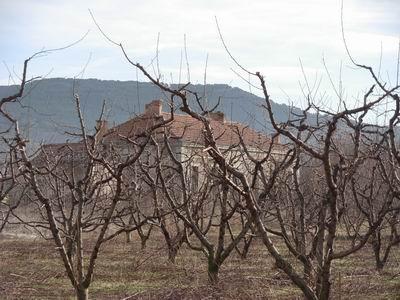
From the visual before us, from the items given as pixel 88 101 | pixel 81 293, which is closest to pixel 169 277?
pixel 81 293

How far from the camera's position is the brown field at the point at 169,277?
21.5 feet

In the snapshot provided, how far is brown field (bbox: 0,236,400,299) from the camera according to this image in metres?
6.54

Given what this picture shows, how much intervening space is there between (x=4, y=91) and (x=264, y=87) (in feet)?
12.0

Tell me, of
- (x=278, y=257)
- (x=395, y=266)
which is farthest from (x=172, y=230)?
(x=278, y=257)

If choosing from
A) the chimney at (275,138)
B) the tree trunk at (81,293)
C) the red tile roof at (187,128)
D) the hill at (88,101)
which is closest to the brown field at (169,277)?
the tree trunk at (81,293)

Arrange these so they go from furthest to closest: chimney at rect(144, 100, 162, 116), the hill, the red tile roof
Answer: chimney at rect(144, 100, 162, 116), the red tile roof, the hill

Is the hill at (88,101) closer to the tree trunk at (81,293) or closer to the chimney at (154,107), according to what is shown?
the chimney at (154,107)

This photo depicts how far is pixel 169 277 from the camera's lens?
9.76 meters

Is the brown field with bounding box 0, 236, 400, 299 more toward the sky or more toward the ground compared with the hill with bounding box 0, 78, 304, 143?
more toward the ground

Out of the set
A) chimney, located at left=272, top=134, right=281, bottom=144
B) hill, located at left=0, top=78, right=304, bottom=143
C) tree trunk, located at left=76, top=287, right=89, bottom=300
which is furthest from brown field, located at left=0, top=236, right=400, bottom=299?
hill, located at left=0, top=78, right=304, bottom=143

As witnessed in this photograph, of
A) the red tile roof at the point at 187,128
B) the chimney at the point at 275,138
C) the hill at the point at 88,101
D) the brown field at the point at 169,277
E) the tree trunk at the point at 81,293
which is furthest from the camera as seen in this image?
the red tile roof at the point at 187,128

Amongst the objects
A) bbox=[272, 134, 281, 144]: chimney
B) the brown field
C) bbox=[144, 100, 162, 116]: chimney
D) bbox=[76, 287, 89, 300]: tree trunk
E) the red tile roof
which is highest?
bbox=[144, 100, 162, 116]: chimney

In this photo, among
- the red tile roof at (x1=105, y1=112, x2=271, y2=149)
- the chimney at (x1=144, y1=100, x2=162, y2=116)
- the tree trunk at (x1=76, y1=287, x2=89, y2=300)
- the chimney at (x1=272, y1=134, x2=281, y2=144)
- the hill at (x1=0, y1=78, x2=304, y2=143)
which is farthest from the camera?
the chimney at (x1=144, y1=100, x2=162, y2=116)

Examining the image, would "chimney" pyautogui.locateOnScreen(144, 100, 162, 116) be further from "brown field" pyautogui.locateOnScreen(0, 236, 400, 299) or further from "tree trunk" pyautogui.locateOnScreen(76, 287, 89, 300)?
"tree trunk" pyautogui.locateOnScreen(76, 287, 89, 300)
